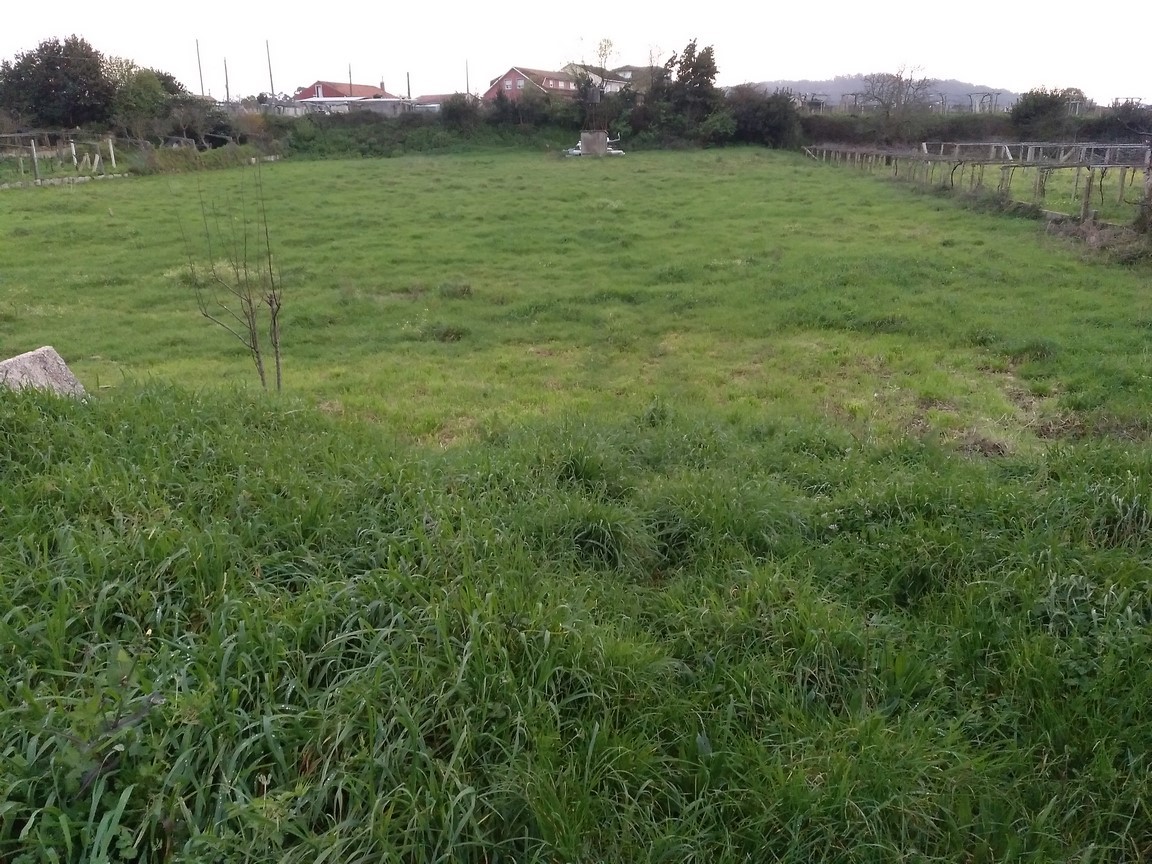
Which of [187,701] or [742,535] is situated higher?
[187,701]

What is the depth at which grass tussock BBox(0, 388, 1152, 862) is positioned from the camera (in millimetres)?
2312

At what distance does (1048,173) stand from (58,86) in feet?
136

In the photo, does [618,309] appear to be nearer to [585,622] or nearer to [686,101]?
[585,622]

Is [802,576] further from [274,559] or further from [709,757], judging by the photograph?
[274,559]

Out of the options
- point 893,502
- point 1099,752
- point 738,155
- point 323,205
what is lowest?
point 1099,752

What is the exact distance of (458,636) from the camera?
3.01 m

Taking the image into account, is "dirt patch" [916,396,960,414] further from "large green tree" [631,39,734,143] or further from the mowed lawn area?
"large green tree" [631,39,734,143]

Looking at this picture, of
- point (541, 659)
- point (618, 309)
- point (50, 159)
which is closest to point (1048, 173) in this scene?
point (618, 309)

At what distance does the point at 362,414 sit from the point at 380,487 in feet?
10.8

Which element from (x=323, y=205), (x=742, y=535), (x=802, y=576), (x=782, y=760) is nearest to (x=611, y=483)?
(x=742, y=535)

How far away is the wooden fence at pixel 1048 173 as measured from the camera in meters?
16.8

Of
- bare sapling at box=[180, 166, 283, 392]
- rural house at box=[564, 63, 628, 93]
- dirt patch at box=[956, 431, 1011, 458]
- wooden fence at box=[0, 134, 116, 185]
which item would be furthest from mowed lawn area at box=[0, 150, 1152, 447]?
rural house at box=[564, 63, 628, 93]

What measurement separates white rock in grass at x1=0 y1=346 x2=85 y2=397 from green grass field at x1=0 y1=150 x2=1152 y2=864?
0.34 m

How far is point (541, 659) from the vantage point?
2914 millimetres
